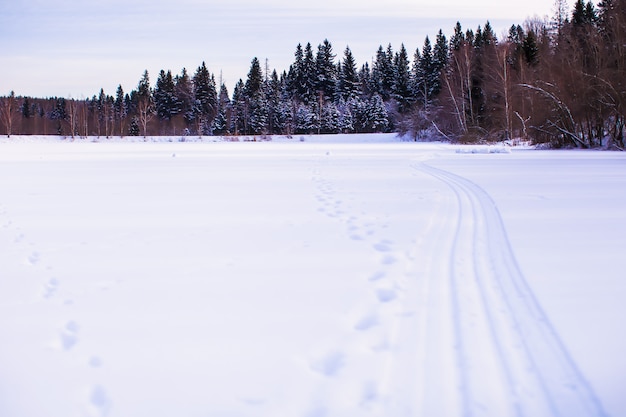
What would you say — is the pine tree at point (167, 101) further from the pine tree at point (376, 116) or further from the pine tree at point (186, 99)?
the pine tree at point (376, 116)

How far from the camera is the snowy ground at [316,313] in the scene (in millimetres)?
2316

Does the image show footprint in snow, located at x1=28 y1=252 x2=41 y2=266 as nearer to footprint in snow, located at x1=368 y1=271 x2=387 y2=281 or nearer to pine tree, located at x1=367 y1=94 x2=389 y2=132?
footprint in snow, located at x1=368 y1=271 x2=387 y2=281

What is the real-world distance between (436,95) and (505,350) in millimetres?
53978

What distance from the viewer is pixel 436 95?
5362cm

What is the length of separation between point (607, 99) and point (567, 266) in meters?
22.9

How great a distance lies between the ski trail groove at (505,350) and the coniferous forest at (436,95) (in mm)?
22891

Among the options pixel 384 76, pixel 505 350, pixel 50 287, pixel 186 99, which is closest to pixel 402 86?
pixel 384 76

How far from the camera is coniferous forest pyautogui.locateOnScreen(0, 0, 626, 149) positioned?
24406 mm

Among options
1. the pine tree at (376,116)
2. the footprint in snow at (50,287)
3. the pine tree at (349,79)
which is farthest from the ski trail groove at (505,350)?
the pine tree at (349,79)

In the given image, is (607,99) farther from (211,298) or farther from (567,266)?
(211,298)

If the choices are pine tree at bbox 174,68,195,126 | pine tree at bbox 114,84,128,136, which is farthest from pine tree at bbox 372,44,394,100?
pine tree at bbox 114,84,128,136

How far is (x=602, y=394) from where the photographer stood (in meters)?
2.27

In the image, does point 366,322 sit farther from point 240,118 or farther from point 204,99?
point 204,99

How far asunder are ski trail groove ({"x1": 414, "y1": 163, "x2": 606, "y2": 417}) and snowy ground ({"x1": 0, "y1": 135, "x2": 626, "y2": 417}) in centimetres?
1
